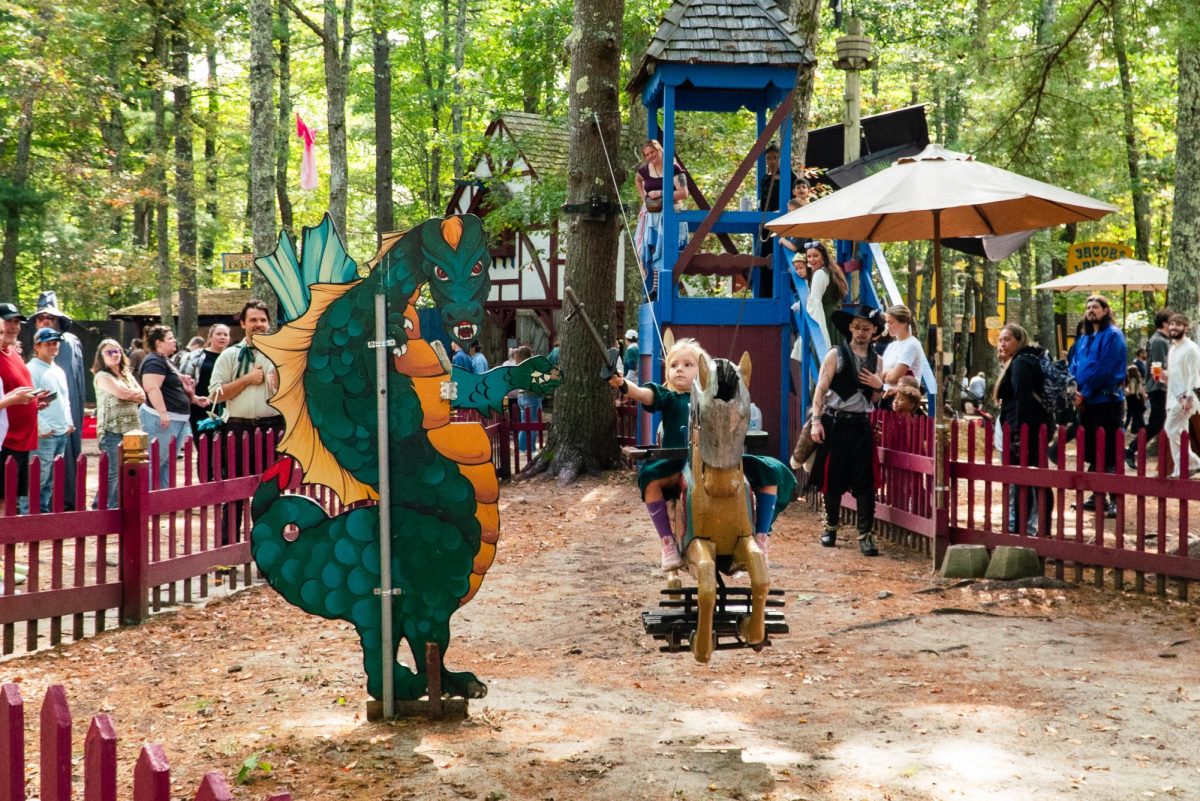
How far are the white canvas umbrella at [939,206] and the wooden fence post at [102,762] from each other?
20.3 ft

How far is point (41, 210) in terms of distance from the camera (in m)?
27.0

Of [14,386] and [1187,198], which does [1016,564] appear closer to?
[14,386]

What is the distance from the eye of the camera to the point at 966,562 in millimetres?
8633

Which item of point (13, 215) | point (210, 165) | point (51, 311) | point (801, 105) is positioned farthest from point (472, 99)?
point (51, 311)

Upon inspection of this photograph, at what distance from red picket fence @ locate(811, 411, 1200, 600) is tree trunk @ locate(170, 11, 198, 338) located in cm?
1754

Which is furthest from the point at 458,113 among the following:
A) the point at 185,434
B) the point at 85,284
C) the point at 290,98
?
the point at 185,434

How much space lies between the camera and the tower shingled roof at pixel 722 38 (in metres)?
12.9

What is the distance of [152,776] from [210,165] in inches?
1023

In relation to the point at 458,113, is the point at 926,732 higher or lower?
lower

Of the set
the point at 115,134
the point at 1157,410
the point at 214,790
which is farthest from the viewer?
the point at 115,134

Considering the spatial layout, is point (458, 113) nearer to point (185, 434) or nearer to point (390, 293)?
point (185, 434)

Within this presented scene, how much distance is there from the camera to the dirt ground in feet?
14.8

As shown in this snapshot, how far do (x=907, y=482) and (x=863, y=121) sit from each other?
9.61 meters

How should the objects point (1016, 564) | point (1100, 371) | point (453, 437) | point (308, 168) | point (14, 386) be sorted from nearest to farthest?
point (453, 437)
point (1016, 564)
point (14, 386)
point (1100, 371)
point (308, 168)
